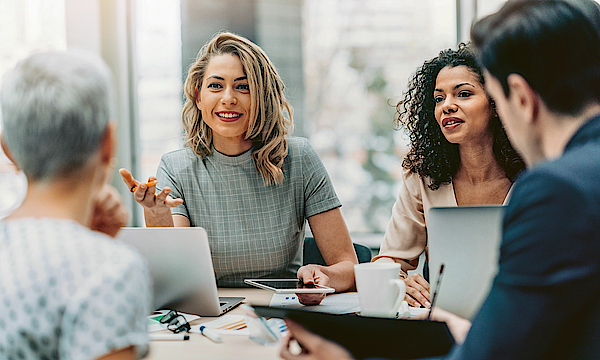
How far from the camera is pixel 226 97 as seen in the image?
6.26 ft

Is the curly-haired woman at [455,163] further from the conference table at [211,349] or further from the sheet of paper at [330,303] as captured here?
the conference table at [211,349]

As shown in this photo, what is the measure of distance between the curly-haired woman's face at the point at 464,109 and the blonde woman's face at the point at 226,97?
2.46 feet

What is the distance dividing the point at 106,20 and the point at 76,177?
8.94 feet

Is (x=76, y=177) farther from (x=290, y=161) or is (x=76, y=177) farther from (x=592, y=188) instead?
(x=290, y=161)

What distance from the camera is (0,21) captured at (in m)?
2.96

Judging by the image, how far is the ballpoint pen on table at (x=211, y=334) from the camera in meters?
1.05

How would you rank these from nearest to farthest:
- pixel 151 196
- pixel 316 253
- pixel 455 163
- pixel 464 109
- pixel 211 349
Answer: pixel 211 349 → pixel 151 196 → pixel 464 109 → pixel 455 163 → pixel 316 253

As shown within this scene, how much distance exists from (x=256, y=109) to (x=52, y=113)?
130 centimetres

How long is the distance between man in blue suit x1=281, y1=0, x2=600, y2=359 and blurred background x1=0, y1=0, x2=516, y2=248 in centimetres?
223

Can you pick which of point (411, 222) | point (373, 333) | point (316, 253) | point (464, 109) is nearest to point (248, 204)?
point (316, 253)

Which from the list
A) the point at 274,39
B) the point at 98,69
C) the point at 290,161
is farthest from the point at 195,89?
the point at 98,69

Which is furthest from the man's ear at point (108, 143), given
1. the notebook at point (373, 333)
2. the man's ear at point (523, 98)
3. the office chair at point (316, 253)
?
the office chair at point (316, 253)

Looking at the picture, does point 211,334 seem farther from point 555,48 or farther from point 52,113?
point 555,48

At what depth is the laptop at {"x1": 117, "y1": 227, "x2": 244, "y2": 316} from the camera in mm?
1190
